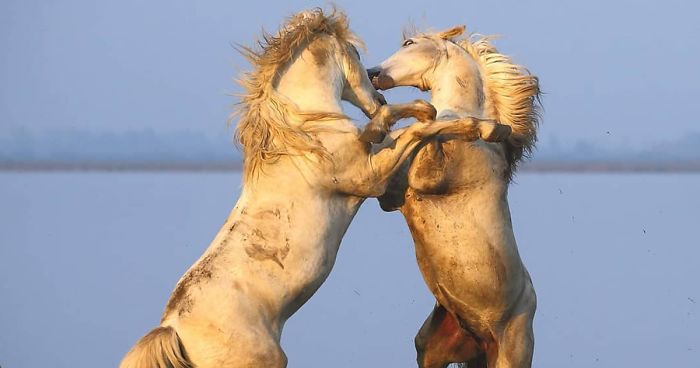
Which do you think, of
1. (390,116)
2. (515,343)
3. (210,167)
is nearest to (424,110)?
(390,116)

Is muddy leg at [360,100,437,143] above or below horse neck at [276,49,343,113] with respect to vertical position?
below

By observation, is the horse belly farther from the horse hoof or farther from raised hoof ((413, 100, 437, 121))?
the horse hoof

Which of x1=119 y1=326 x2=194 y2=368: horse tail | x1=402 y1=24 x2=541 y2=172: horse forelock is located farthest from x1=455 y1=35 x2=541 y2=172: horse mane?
x1=119 y1=326 x2=194 y2=368: horse tail

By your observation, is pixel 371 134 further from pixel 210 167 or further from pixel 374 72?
pixel 210 167

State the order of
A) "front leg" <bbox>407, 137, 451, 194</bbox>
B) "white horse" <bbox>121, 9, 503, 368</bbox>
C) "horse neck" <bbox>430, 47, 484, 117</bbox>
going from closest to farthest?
"white horse" <bbox>121, 9, 503, 368</bbox> → "front leg" <bbox>407, 137, 451, 194</bbox> → "horse neck" <bbox>430, 47, 484, 117</bbox>

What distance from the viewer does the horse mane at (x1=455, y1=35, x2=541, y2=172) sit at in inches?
343

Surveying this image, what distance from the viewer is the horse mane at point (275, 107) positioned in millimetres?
7914

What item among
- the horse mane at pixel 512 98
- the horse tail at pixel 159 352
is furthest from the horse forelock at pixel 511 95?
the horse tail at pixel 159 352

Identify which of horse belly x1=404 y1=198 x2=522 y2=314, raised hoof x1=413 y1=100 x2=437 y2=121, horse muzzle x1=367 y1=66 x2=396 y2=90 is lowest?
horse belly x1=404 y1=198 x2=522 y2=314

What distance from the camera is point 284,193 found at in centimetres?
786

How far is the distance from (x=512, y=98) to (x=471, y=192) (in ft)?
1.57

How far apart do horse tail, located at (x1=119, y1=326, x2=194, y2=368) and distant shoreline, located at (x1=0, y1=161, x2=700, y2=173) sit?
2622cm

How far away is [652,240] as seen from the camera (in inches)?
631

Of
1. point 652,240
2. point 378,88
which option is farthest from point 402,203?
point 652,240
